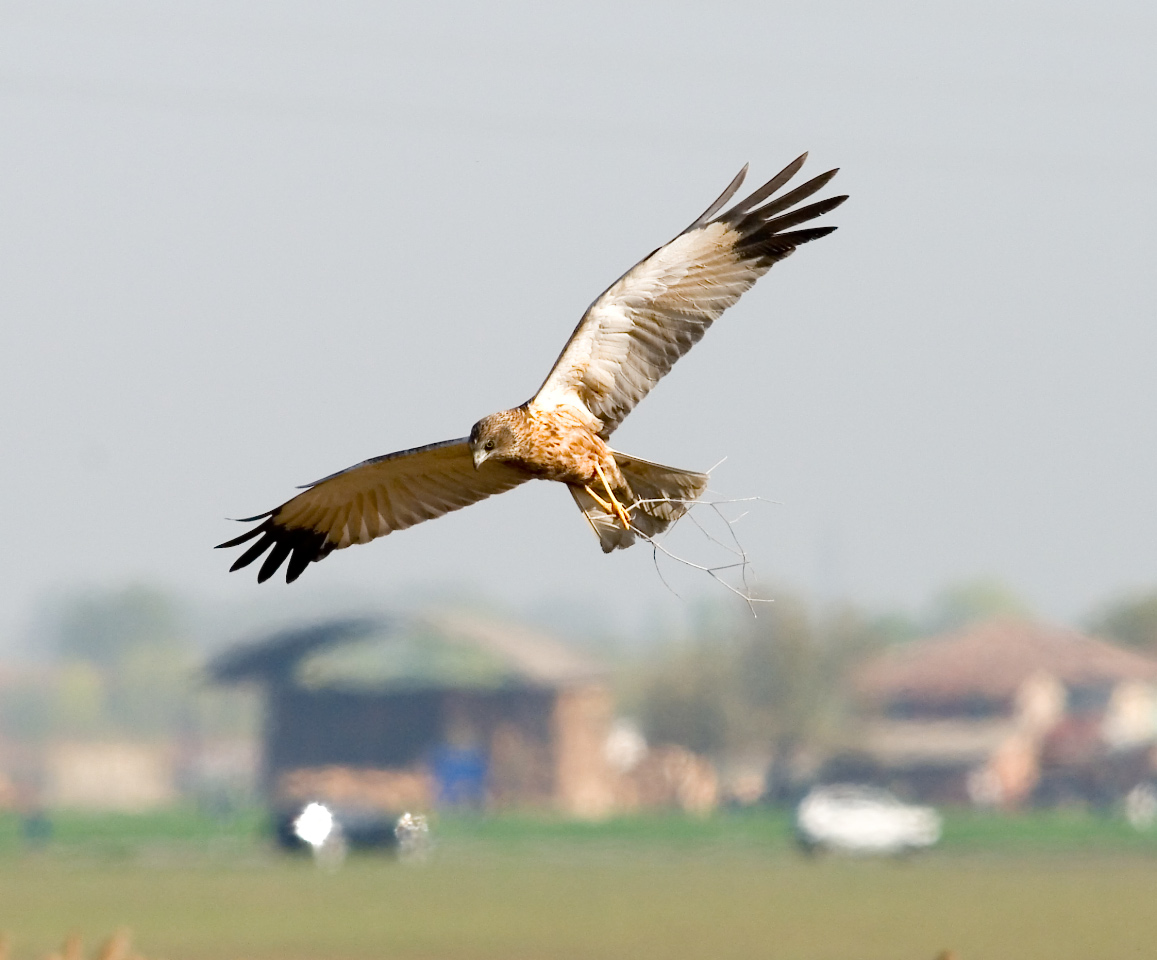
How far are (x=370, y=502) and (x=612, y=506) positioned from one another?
1874mm

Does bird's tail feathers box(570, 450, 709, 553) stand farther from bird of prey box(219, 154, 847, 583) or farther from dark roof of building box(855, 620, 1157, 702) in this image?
dark roof of building box(855, 620, 1157, 702)

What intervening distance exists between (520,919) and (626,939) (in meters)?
3.39

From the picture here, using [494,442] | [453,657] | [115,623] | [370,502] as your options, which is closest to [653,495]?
[494,442]

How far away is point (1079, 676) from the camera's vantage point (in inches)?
2798

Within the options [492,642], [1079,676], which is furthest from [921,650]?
[492,642]

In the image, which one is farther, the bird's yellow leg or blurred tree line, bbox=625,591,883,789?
blurred tree line, bbox=625,591,883,789

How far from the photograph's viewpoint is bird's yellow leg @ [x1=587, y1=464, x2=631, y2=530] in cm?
929

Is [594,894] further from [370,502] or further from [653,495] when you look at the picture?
[653,495]

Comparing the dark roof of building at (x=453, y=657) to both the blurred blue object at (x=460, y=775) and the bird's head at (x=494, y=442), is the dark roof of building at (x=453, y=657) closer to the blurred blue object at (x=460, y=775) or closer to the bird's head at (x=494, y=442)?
the blurred blue object at (x=460, y=775)

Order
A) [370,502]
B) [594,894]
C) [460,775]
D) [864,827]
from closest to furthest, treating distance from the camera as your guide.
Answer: [370,502]
[594,894]
[864,827]
[460,775]

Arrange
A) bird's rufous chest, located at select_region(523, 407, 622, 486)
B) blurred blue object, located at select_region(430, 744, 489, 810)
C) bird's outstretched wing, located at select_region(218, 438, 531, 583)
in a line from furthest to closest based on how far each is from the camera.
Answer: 1. blurred blue object, located at select_region(430, 744, 489, 810)
2. bird's outstretched wing, located at select_region(218, 438, 531, 583)
3. bird's rufous chest, located at select_region(523, 407, 622, 486)

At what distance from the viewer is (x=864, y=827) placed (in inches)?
1917

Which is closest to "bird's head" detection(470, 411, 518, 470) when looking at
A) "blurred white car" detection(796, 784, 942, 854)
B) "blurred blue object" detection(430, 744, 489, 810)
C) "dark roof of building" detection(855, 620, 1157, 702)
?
"blurred white car" detection(796, 784, 942, 854)

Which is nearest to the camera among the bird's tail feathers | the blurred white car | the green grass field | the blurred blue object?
the bird's tail feathers
